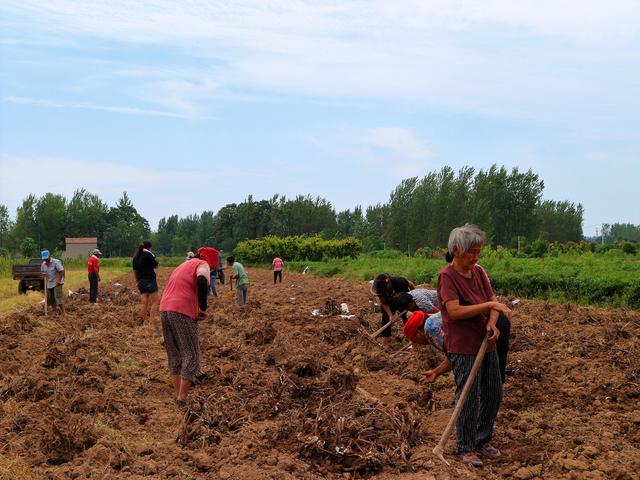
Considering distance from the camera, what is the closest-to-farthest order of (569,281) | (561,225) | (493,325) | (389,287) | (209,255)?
1. (493,325)
2. (209,255)
3. (389,287)
4. (569,281)
5. (561,225)

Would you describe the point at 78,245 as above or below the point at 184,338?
above

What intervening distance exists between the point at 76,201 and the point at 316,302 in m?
98.7

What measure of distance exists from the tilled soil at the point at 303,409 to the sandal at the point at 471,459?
0.07 m

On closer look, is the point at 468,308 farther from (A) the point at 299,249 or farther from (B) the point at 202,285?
(A) the point at 299,249

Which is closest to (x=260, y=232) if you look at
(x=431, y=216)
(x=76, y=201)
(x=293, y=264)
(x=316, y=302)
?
(x=76, y=201)

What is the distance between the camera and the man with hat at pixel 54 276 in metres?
15.6

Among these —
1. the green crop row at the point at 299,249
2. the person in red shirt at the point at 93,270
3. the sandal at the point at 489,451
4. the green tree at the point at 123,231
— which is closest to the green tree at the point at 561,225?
the green crop row at the point at 299,249

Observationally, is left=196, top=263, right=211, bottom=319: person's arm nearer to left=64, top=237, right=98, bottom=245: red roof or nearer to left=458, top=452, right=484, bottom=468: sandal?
left=458, top=452, right=484, bottom=468: sandal

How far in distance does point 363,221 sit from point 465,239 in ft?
332

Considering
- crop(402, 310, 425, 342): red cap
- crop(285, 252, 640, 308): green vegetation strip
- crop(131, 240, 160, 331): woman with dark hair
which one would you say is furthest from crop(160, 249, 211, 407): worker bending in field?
crop(285, 252, 640, 308): green vegetation strip

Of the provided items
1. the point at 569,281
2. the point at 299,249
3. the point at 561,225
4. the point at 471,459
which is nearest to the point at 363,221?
the point at 561,225

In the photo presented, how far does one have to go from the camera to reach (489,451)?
548 cm

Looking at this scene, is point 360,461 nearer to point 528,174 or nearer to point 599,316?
point 599,316

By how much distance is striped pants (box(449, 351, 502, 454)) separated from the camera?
5.31 metres
